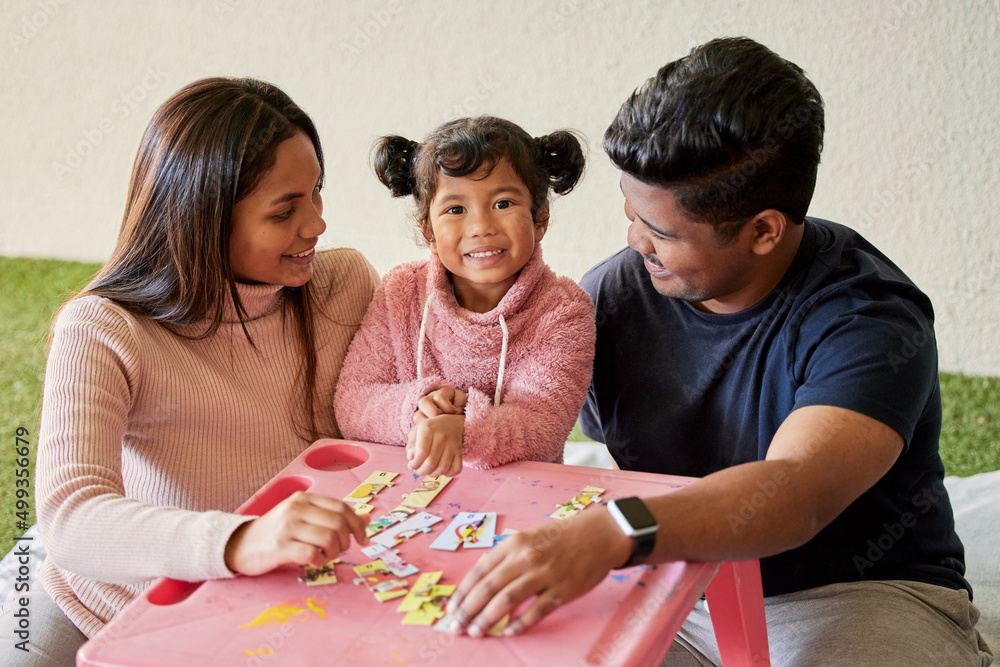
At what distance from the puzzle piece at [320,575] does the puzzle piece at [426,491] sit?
0.19 m

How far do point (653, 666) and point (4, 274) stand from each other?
441cm

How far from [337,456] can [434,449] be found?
0.26 m

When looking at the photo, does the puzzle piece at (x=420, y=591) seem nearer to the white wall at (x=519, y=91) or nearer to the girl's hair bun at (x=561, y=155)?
the girl's hair bun at (x=561, y=155)

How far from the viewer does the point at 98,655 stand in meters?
1.01

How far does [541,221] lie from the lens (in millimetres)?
1672

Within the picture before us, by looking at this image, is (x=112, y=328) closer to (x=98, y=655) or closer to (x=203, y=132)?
(x=203, y=132)

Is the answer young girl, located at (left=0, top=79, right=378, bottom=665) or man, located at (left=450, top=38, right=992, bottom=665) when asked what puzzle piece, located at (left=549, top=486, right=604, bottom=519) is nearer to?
man, located at (left=450, top=38, right=992, bottom=665)

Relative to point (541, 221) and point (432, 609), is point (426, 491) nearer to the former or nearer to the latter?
point (432, 609)

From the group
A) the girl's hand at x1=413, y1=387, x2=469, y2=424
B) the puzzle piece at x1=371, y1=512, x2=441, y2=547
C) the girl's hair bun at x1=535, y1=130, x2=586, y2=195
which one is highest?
the girl's hair bun at x1=535, y1=130, x2=586, y2=195

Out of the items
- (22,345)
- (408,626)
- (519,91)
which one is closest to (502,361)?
(408,626)

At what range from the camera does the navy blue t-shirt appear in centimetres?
132

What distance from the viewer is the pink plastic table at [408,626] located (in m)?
0.99

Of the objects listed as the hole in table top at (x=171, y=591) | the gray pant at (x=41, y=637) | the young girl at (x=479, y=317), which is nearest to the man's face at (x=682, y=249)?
the young girl at (x=479, y=317)

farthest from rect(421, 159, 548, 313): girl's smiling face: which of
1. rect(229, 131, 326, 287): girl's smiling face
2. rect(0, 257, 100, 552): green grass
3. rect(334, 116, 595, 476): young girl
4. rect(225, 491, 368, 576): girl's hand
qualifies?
rect(0, 257, 100, 552): green grass
